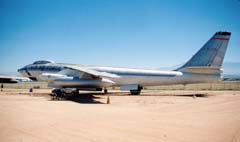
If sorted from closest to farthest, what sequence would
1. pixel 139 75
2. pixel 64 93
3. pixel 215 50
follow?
pixel 64 93 < pixel 215 50 < pixel 139 75

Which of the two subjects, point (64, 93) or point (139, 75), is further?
point (139, 75)

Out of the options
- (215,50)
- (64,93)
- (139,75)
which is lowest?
(64,93)

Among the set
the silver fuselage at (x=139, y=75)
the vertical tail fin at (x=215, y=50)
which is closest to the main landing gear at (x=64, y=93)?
the silver fuselage at (x=139, y=75)

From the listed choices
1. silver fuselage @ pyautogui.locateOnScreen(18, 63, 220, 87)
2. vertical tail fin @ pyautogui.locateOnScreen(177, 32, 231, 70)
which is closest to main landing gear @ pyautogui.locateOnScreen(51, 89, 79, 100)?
silver fuselage @ pyautogui.locateOnScreen(18, 63, 220, 87)

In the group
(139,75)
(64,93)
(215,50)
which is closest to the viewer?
(64,93)

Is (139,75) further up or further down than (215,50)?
further down

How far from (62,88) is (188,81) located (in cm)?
1400

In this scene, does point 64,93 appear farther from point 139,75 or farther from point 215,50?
point 215,50

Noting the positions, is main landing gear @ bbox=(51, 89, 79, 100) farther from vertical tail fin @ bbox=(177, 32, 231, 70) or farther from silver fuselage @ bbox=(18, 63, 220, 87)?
vertical tail fin @ bbox=(177, 32, 231, 70)

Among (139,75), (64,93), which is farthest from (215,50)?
(64,93)

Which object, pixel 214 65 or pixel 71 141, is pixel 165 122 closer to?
pixel 71 141

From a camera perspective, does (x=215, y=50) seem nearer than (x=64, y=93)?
No

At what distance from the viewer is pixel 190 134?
21.6ft

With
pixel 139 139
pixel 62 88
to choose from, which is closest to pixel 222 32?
pixel 62 88
